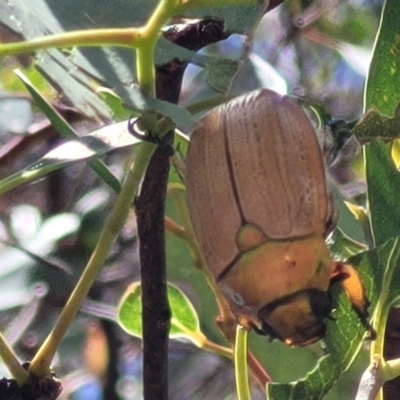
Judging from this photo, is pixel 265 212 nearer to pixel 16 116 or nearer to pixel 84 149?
pixel 84 149

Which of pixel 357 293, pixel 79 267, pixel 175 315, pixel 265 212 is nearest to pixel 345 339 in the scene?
pixel 357 293

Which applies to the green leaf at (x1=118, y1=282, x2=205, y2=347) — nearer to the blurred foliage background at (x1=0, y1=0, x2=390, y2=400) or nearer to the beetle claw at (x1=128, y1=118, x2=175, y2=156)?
the blurred foliage background at (x1=0, y1=0, x2=390, y2=400)

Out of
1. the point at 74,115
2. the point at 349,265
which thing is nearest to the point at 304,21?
the point at 74,115

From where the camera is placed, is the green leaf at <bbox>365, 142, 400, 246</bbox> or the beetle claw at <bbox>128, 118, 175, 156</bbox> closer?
the beetle claw at <bbox>128, 118, 175, 156</bbox>

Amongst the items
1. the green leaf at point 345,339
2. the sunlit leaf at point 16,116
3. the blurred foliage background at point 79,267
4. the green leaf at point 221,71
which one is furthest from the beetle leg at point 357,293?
the sunlit leaf at point 16,116

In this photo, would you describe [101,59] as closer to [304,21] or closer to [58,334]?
[58,334]

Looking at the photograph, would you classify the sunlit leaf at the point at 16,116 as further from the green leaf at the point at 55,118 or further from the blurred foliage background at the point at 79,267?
the green leaf at the point at 55,118

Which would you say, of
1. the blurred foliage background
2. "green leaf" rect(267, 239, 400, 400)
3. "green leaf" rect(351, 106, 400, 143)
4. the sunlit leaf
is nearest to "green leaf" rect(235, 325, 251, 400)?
"green leaf" rect(267, 239, 400, 400)
